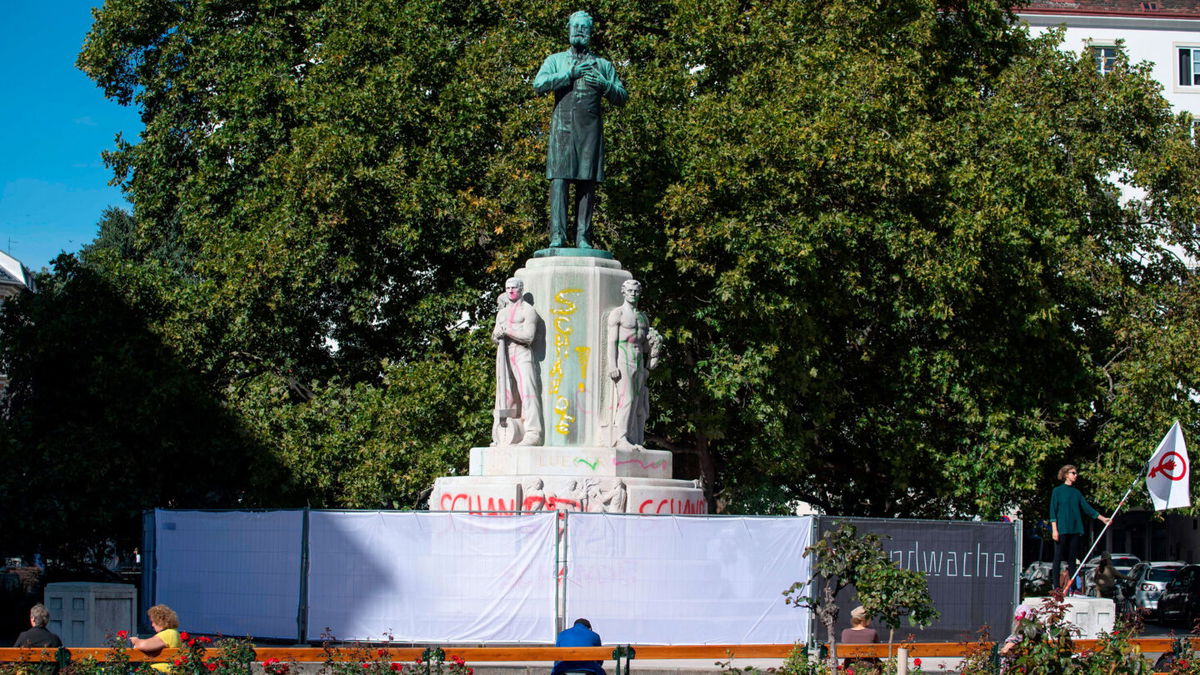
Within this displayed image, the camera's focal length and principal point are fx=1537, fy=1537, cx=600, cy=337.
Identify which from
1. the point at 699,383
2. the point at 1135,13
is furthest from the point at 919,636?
the point at 1135,13

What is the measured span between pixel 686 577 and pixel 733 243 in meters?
11.1

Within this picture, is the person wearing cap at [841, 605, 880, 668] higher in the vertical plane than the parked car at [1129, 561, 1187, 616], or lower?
higher

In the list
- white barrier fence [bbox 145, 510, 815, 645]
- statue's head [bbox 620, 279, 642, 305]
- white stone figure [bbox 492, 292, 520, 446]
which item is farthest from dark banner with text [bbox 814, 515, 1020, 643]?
white stone figure [bbox 492, 292, 520, 446]

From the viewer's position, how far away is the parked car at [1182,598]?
3297 cm

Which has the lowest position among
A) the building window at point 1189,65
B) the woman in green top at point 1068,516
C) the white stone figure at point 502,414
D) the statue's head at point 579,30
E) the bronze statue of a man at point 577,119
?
the woman in green top at point 1068,516

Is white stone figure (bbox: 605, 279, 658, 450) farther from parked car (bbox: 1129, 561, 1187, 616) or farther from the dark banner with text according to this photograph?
parked car (bbox: 1129, 561, 1187, 616)

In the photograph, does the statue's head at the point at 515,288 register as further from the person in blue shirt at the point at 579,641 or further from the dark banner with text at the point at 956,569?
the person in blue shirt at the point at 579,641

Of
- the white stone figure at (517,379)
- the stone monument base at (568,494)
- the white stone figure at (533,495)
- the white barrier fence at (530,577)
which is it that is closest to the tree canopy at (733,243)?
the white stone figure at (517,379)

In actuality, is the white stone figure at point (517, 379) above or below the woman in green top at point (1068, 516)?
above

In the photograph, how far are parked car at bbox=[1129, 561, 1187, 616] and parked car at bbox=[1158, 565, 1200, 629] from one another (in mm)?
384

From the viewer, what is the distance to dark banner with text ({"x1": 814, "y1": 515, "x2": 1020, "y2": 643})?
51.9ft

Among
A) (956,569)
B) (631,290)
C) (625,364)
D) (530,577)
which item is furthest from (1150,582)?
(530,577)

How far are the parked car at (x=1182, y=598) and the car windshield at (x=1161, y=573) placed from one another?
5.94 ft

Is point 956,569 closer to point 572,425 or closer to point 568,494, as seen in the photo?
point 568,494
